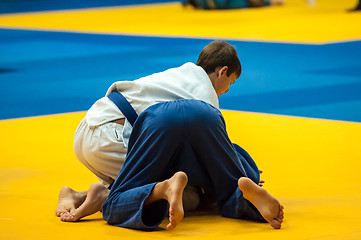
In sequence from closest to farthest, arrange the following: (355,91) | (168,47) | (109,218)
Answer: (109,218), (355,91), (168,47)

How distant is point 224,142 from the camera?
3137 mm

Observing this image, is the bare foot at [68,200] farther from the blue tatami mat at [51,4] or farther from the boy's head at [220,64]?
the blue tatami mat at [51,4]

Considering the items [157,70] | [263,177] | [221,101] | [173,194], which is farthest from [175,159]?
[157,70]

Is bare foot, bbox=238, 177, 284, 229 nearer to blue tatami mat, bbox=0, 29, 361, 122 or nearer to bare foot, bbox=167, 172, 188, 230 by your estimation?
bare foot, bbox=167, 172, 188, 230

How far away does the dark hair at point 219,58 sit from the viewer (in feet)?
11.2

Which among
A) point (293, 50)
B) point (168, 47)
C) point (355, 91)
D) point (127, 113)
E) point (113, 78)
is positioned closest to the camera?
point (127, 113)

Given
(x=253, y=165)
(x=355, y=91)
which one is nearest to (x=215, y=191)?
(x=253, y=165)

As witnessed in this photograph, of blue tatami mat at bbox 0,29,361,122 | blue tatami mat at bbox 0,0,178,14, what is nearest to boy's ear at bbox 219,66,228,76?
blue tatami mat at bbox 0,29,361,122

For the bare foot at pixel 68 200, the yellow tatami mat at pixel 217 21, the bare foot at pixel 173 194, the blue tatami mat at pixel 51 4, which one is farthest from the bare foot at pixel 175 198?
the blue tatami mat at pixel 51 4

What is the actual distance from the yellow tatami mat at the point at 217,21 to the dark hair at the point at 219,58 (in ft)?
21.1

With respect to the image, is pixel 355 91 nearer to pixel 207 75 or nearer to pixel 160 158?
pixel 207 75

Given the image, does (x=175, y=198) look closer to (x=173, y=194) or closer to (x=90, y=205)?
(x=173, y=194)

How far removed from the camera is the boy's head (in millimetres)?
3420

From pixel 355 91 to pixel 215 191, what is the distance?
3832 millimetres
